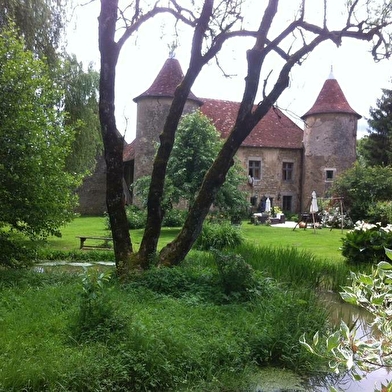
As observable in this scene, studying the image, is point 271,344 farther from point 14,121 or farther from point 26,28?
point 26,28

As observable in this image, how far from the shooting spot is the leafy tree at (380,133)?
33406 millimetres

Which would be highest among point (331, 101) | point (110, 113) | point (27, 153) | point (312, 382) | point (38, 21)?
point (331, 101)

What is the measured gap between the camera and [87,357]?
407 centimetres

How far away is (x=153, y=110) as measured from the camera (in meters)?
27.0

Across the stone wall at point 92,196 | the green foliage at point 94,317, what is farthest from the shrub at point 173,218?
the green foliage at point 94,317

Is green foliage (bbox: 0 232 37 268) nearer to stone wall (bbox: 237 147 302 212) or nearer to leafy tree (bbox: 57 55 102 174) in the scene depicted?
leafy tree (bbox: 57 55 102 174)

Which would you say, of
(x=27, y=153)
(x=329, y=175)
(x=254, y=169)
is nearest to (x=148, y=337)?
(x=27, y=153)

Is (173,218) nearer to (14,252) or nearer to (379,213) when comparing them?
(379,213)

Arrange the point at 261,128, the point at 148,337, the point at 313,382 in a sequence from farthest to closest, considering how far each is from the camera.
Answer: the point at 261,128 → the point at 313,382 → the point at 148,337

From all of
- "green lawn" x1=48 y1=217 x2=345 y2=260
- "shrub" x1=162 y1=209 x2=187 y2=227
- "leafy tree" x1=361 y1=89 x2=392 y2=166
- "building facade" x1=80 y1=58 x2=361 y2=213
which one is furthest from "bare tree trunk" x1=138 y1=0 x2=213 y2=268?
"leafy tree" x1=361 y1=89 x2=392 y2=166

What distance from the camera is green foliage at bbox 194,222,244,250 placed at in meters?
12.9

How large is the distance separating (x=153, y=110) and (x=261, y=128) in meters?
8.75

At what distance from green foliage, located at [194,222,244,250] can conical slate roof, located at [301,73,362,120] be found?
63.3 feet

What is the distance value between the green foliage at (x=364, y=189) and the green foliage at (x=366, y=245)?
12051 millimetres
